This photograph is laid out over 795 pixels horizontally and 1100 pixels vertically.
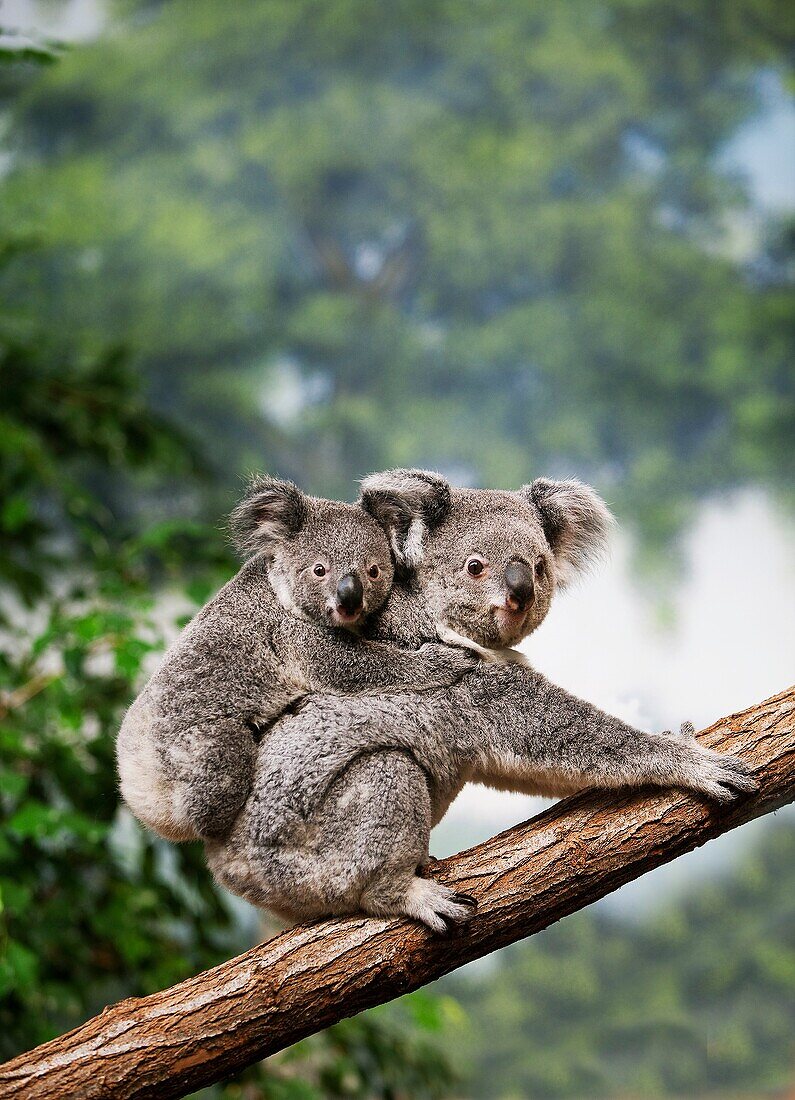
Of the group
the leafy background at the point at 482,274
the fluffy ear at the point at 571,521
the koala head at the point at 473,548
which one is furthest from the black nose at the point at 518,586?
the leafy background at the point at 482,274

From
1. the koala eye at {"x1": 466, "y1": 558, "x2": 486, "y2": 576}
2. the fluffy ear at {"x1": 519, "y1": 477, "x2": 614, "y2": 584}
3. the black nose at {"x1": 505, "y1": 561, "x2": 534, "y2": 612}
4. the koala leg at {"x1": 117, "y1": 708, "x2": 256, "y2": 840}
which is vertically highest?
the fluffy ear at {"x1": 519, "y1": 477, "x2": 614, "y2": 584}

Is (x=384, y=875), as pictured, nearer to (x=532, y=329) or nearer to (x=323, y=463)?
(x=323, y=463)

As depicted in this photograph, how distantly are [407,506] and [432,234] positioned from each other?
736 cm

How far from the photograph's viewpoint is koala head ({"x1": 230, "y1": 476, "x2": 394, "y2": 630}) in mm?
1911

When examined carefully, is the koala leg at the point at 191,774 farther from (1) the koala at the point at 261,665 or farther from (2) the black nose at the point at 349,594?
(2) the black nose at the point at 349,594

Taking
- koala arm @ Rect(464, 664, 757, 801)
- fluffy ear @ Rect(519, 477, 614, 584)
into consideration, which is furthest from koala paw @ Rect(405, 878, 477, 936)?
fluffy ear @ Rect(519, 477, 614, 584)

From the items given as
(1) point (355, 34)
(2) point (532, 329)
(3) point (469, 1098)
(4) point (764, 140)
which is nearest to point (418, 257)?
(2) point (532, 329)

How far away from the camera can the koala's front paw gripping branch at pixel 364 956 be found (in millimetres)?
1849

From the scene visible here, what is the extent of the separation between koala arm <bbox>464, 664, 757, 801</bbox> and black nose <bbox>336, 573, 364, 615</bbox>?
0.28m

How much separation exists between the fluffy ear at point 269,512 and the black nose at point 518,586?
436mm

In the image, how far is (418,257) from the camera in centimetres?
899

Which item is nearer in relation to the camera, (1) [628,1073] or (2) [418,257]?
(1) [628,1073]

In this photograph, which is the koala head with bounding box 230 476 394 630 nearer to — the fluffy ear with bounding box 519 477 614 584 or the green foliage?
the fluffy ear with bounding box 519 477 614 584

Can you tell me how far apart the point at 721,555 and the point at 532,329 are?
A: 2.50m
